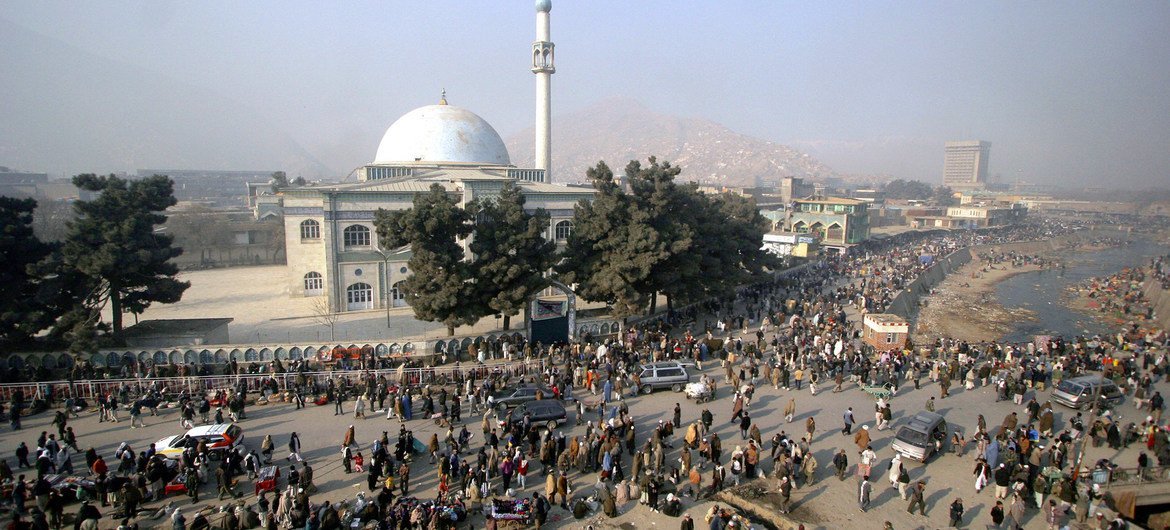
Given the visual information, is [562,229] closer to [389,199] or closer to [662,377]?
[389,199]

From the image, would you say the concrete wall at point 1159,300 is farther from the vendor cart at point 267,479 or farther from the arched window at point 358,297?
the vendor cart at point 267,479

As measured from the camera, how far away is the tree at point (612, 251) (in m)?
24.8

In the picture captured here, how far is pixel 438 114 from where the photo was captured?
40.3 metres

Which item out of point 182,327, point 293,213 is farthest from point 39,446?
point 293,213

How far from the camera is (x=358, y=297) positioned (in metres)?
30.7

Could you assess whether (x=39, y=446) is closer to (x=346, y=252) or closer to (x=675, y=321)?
(x=346, y=252)

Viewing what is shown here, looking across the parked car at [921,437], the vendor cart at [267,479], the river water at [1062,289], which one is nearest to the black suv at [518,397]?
the vendor cart at [267,479]

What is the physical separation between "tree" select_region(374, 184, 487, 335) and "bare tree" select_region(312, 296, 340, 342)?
18.1 ft

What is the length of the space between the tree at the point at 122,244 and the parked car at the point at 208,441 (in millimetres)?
9798

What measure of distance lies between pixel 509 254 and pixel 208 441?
1142 cm

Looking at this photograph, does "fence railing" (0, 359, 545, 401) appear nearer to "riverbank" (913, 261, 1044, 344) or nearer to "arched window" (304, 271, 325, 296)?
"arched window" (304, 271, 325, 296)

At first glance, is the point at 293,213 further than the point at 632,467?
Yes

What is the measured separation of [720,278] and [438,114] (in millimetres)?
22545

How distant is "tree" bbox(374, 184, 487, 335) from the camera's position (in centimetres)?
2181
